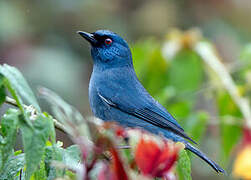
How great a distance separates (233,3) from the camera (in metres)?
8.55

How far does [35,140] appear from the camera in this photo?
1.58 metres

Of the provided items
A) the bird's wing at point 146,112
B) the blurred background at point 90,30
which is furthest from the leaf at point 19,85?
the blurred background at point 90,30

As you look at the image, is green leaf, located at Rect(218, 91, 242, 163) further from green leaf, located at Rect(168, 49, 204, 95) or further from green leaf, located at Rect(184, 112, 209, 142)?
green leaf, located at Rect(168, 49, 204, 95)

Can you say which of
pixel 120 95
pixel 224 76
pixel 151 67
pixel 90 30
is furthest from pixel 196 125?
pixel 90 30

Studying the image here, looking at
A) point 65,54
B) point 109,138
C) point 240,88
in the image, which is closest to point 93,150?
point 109,138

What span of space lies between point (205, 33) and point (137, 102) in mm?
4531

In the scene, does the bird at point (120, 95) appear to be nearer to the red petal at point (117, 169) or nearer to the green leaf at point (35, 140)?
the green leaf at point (35, 140)

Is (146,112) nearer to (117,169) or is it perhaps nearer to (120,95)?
(120,95)

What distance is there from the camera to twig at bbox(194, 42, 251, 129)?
11.5ft

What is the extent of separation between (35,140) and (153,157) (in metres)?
0.50

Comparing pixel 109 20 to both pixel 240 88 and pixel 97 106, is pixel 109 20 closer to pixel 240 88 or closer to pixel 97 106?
pixel 97 106

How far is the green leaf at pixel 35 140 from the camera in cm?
152

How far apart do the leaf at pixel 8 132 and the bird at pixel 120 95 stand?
2257 mm

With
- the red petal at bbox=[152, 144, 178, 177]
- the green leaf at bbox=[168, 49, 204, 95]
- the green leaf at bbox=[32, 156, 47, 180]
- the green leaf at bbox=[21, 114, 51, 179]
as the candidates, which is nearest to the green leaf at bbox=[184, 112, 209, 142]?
the green leaf at bbox=[168, 49, 204, 95]
